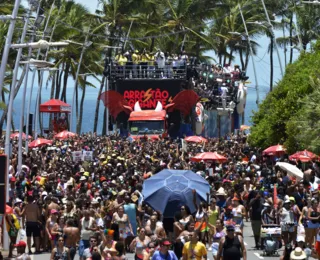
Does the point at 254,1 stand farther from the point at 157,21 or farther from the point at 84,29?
the point at 84,29

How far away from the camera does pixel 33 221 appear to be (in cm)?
2556

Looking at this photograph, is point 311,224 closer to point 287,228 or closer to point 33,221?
point 287,228

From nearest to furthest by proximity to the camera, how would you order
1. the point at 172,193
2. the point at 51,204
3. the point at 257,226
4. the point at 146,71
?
the point at 172,193
the point at 51,204
the point at 257,226
the point at 146,71

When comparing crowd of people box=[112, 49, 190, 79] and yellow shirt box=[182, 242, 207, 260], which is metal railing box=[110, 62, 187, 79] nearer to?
crowd of people box=[112, 49, 190, 79]

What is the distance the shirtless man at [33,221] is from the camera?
25.4 meters

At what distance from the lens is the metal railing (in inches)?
2672

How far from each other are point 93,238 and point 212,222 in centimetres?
652

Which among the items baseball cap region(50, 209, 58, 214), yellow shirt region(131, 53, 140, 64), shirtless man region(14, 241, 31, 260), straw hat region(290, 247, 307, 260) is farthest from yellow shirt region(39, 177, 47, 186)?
yellow shirt region(131, 53, 140, 64)

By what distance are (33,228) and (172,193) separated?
3504 mm

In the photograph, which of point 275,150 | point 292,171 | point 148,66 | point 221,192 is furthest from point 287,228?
point 148,66

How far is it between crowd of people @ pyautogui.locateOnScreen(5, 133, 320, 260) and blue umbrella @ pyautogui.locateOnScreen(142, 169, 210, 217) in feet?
0.73

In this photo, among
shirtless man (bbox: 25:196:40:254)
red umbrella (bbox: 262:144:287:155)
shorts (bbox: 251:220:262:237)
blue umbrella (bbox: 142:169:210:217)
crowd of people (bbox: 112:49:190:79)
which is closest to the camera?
blue umbrella (bbox: 142:169:210:217)

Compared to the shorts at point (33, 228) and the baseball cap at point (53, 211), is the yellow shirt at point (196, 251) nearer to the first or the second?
the baseball cap at point (53, 211)

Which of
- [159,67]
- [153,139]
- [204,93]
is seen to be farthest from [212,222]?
[204,93]
